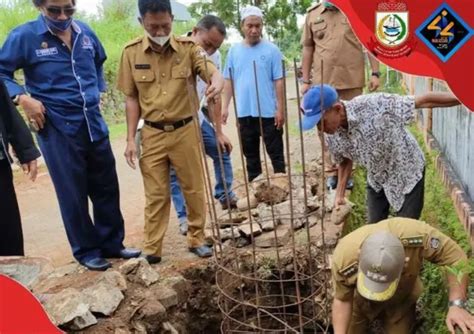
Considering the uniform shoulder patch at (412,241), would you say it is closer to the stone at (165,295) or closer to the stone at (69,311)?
the stone at (165,295)

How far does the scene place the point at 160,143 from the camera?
12.9ft

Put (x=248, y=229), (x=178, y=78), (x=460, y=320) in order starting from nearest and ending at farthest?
(x=460, y=320) < (x=178, y=78) < (x=248, y=229)

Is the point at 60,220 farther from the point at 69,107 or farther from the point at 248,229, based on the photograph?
the point at 69,107

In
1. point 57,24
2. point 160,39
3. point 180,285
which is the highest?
point 57,24

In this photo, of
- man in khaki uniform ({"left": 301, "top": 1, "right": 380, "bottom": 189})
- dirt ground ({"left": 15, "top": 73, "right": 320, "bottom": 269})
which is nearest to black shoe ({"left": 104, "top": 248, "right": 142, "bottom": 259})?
dirt ground ({"left": 15, "top": 73, "right": 320, "bottom": 269})

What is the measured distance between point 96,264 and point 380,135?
2.16 metres

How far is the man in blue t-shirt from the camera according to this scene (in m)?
5.10

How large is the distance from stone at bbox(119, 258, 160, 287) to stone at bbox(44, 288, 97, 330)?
524 millimetres

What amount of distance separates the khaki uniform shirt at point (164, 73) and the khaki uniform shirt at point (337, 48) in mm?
1430

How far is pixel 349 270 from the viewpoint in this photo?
9.55ft

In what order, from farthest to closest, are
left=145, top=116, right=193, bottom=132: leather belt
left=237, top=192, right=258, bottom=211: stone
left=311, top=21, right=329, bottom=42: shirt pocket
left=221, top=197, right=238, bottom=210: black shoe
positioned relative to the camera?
1. left=221, top=197, right=238, bottom=210: black shoe
2. left=237, top=192, right=258, bottom=211: stone
3. left=311, top=21, right=329, bottom=42: shirt pocket
4. left=145, top=116, right=193, bottom=132: leather belt

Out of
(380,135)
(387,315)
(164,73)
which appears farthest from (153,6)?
(387,315)

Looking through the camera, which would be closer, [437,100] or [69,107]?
[437,100]

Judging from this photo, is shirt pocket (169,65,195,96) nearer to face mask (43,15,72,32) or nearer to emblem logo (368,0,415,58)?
face mask (43,15,72,32)
